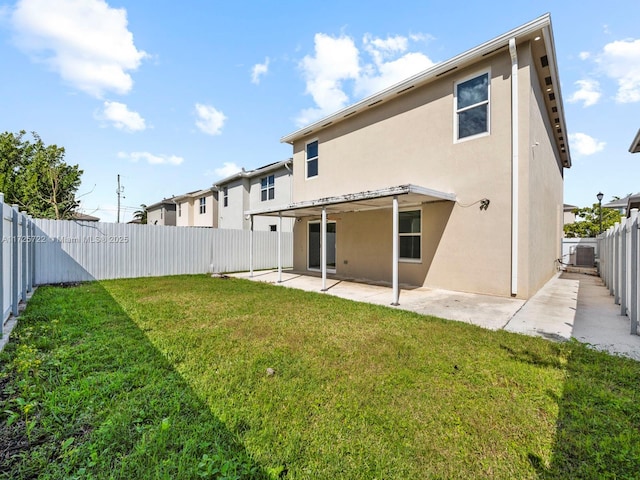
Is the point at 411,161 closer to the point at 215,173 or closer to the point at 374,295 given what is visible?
the point at 374,295

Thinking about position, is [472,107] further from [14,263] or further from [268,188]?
[268,188]

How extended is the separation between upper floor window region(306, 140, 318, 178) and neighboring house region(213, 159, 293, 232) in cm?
275

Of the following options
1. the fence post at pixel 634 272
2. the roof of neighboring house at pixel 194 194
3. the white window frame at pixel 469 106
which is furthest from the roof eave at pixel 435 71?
the roof of neighboring house at pixel 194 194

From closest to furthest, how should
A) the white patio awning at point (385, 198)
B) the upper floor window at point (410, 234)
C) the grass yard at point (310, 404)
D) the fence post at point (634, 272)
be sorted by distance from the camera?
the grass yard at point (310, 404) < the fence post at point (634, 272) < the white patio awning at point (385, 198) < the upper floor window at point (410, 234)

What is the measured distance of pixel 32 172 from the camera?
66.6 feet

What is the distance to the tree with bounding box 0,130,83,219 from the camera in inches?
747

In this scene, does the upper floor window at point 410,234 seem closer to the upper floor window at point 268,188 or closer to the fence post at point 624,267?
the fence post at point 624,267

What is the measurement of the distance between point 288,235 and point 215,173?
468 inches

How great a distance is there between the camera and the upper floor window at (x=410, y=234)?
29.7ft

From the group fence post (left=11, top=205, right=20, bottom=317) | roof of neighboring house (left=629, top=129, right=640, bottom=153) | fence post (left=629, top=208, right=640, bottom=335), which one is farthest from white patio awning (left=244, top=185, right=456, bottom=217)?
roof of neighboring house (left=629, top=129, right=640, bottom=153)

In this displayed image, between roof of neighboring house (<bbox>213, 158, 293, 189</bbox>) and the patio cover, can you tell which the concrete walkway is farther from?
roof of neighboring house (<bbox>213, 158, 293, 189</bbox>)

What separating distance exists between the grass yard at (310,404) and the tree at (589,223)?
26.7 m

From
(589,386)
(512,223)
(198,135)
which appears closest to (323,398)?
(589,386)

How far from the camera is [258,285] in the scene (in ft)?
30.7
